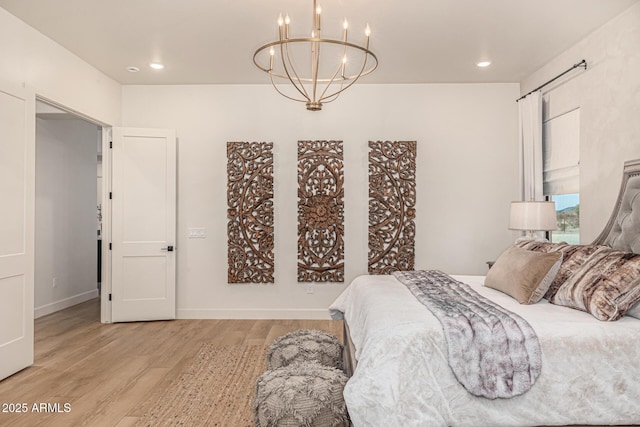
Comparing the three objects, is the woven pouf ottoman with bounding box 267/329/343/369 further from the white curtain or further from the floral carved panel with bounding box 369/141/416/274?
the white curtain

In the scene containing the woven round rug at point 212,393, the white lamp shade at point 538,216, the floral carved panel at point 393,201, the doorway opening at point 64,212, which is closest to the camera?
the woven round rug at point 212,393

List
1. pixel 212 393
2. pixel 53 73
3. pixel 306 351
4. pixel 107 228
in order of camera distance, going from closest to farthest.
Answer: pixel 306 351, pixel 212 393, pixel 53 73, pixel 107 228

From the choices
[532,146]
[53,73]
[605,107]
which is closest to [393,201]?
[532,146]

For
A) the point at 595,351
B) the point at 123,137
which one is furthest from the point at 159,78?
the point at 595,351

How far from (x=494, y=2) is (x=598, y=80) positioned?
1267 mm

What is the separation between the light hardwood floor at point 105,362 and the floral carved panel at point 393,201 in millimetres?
1146

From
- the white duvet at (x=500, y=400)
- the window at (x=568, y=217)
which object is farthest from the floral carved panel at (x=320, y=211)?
the white duvet at (x=500, y=400)

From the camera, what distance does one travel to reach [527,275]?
9.07 ft

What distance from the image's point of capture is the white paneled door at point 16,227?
328 cm

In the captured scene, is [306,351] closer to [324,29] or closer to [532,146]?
[324,29]

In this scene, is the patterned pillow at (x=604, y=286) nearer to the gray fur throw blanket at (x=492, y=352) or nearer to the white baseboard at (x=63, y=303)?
the gray fur throw blanket at (x=492, y=352)

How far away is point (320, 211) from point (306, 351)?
260 centimetres

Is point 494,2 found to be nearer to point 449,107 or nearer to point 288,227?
point 449,107

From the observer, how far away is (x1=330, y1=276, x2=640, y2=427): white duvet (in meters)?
1.91
